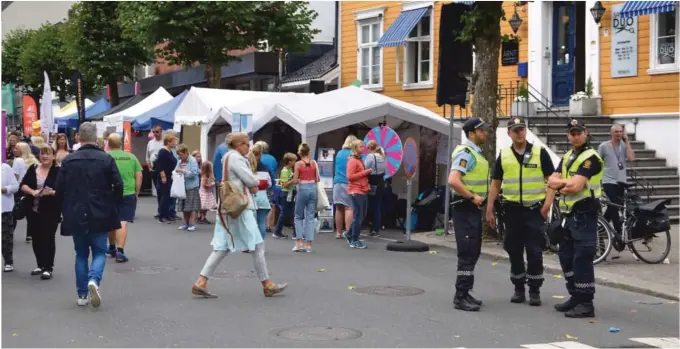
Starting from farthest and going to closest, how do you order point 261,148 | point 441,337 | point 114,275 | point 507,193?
point 261,148, point 114,275, point 507,193, point 441,337

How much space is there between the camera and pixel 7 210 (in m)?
11.4

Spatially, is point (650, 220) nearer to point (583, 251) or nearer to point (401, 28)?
point (583, 251)

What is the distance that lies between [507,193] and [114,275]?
4958 millimetres

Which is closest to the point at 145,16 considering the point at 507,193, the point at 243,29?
the point at 243,29

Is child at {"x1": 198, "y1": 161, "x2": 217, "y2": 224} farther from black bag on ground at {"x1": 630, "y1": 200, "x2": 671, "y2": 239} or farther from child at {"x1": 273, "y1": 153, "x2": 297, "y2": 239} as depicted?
black bag on ground at {"x1": 630, "y1": 200, "x2": 671, "y2": 239}

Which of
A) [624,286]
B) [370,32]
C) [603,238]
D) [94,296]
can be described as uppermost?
[370,32]

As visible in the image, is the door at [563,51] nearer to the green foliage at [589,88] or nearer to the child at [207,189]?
the green foliage at [589,88]

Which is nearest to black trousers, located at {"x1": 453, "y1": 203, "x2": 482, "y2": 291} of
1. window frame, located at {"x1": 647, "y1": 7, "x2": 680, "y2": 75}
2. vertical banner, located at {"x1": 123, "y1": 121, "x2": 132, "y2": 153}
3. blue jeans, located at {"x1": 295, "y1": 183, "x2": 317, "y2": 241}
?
blue jeans, located at {"x1": 295, "y1": 183, "x2": 317, "y2": 241}

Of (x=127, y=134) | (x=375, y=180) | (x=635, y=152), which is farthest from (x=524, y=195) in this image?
(x=127, y=134)

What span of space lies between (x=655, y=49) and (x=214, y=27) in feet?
52.5

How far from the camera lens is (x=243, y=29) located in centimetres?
3194

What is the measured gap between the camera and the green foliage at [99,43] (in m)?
41.4

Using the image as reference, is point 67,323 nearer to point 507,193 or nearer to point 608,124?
point 507,193

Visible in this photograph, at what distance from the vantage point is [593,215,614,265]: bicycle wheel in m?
12.5
